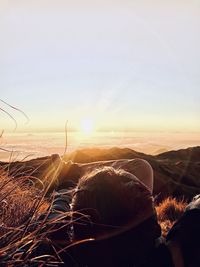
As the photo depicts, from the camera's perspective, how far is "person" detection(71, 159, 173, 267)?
1.86m

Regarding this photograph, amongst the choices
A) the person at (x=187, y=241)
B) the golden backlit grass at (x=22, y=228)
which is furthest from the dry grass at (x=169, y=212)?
the person at (x=187, y=241)

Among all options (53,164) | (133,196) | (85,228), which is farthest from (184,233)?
(53,164)

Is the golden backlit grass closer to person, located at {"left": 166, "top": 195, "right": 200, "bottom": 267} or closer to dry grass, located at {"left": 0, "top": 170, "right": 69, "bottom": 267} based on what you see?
dry grass, located at {"left": 0, "top": 170, "right": 69, "bottom": 267}

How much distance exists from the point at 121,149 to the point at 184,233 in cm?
961

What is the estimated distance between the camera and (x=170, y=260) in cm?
189

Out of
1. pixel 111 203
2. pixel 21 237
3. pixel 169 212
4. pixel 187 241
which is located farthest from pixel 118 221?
pixel 169 212

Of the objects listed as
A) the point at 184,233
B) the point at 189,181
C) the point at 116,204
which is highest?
the point at 116,204

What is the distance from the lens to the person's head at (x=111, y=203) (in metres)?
1.86

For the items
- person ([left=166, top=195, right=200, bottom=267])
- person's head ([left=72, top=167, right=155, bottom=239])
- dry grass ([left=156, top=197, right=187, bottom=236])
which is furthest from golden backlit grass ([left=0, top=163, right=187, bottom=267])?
dry grass ([left=156, top=197, right=187, bottom=236])

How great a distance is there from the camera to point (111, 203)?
6.12 feet

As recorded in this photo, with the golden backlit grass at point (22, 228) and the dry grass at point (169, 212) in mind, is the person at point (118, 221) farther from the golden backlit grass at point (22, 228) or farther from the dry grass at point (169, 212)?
the dry grass at point (169, 212)

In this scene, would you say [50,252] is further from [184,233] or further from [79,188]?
[184,233]

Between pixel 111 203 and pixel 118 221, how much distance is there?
0.30ft

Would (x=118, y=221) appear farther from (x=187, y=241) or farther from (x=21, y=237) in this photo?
(x=21, y=237)
